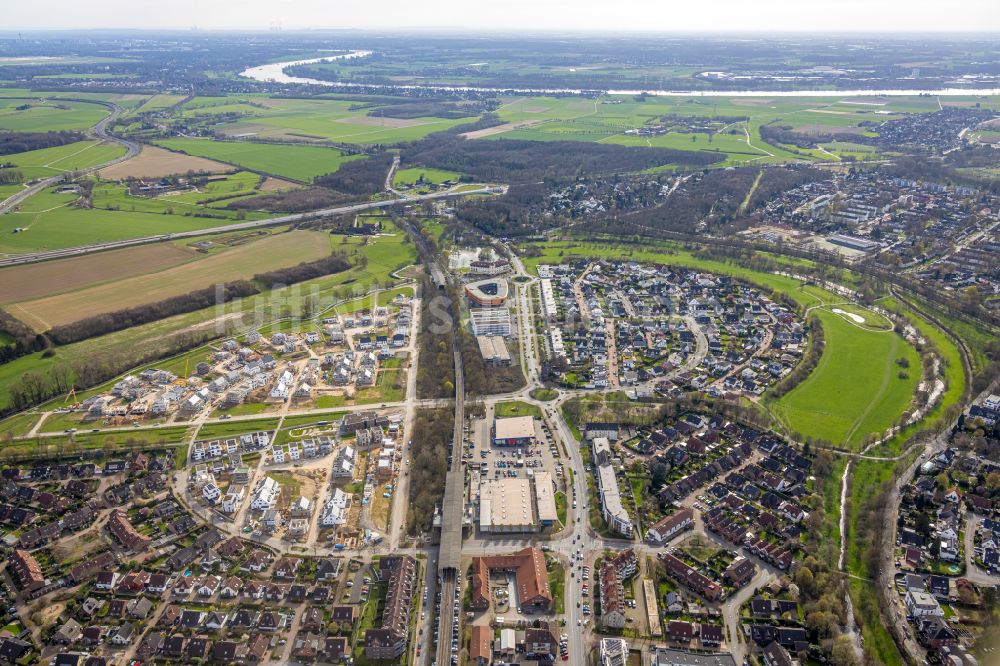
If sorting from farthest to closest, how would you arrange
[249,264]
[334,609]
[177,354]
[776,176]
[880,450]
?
[776,176] < [249,264] < [177,354] < [880,450] < [334,609]

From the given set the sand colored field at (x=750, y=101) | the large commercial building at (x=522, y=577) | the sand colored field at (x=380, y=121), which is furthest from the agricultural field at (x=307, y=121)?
the large commercial building at (x=522, y=577)

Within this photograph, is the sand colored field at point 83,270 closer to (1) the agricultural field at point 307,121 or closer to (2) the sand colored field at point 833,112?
(1) the agricultural field at point 307,121

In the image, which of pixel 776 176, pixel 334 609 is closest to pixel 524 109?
pixel 776 176

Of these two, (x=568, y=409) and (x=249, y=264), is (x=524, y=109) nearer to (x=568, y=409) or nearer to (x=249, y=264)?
(x=249, y=264)

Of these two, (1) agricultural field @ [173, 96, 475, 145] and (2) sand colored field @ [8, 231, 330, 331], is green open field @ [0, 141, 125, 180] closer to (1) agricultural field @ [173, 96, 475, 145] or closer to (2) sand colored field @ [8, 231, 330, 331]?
(1) agricultural field @ [173, 96, 475, 145]

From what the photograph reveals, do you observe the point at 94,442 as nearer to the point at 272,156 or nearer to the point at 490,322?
the point at 490,322

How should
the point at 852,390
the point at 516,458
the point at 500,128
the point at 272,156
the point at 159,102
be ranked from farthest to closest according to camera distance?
the point at 159,102, the point at 500,128, the point at 272,156, the point at 852,390, the point at 516,458

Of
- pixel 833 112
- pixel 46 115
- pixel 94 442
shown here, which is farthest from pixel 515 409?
pixel 46 115

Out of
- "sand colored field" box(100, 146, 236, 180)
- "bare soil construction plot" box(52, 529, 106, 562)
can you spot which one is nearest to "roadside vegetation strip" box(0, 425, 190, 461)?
"bare soil construction plot" box(52, 529, 106, 562)
